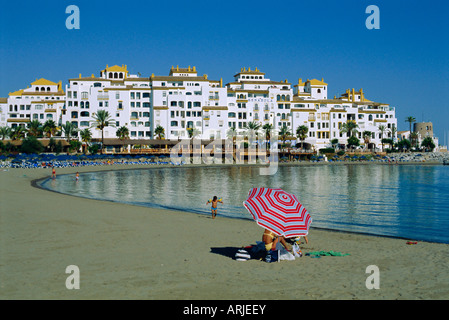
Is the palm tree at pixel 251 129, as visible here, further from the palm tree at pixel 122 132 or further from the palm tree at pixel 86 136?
the palm tree at pixel 86 136

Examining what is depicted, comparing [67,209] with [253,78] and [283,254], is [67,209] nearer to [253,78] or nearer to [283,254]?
[283,254]

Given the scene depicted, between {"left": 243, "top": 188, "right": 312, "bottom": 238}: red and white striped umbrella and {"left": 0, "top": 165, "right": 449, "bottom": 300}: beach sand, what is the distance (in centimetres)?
97

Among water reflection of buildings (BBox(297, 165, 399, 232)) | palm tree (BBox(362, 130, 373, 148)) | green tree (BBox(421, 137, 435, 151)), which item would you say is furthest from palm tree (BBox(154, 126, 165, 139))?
green tree (BBox(421, 137, 435, 151))

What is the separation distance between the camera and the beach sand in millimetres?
8883

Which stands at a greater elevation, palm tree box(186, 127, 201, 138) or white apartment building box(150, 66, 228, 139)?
white apartment building box(150, 66, 228, 139)

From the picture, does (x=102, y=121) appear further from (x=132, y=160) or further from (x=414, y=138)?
(x=414, y=138)

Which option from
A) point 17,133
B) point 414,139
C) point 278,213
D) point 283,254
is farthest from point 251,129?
point 278,213

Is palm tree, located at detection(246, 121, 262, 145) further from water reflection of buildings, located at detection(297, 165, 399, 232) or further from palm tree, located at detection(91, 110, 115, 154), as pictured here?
water reflection of buildings, located at detection(297, 165, 399, 232)

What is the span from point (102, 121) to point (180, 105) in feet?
55.1

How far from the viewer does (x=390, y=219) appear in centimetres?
2191

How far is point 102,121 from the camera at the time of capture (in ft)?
293

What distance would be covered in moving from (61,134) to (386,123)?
84433 millimetres

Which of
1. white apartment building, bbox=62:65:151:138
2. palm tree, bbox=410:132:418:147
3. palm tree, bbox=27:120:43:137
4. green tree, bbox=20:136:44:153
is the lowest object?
green tree, bbox=20:136:44:153

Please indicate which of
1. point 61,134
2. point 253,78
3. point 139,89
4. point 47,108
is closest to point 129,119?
point 139,89
